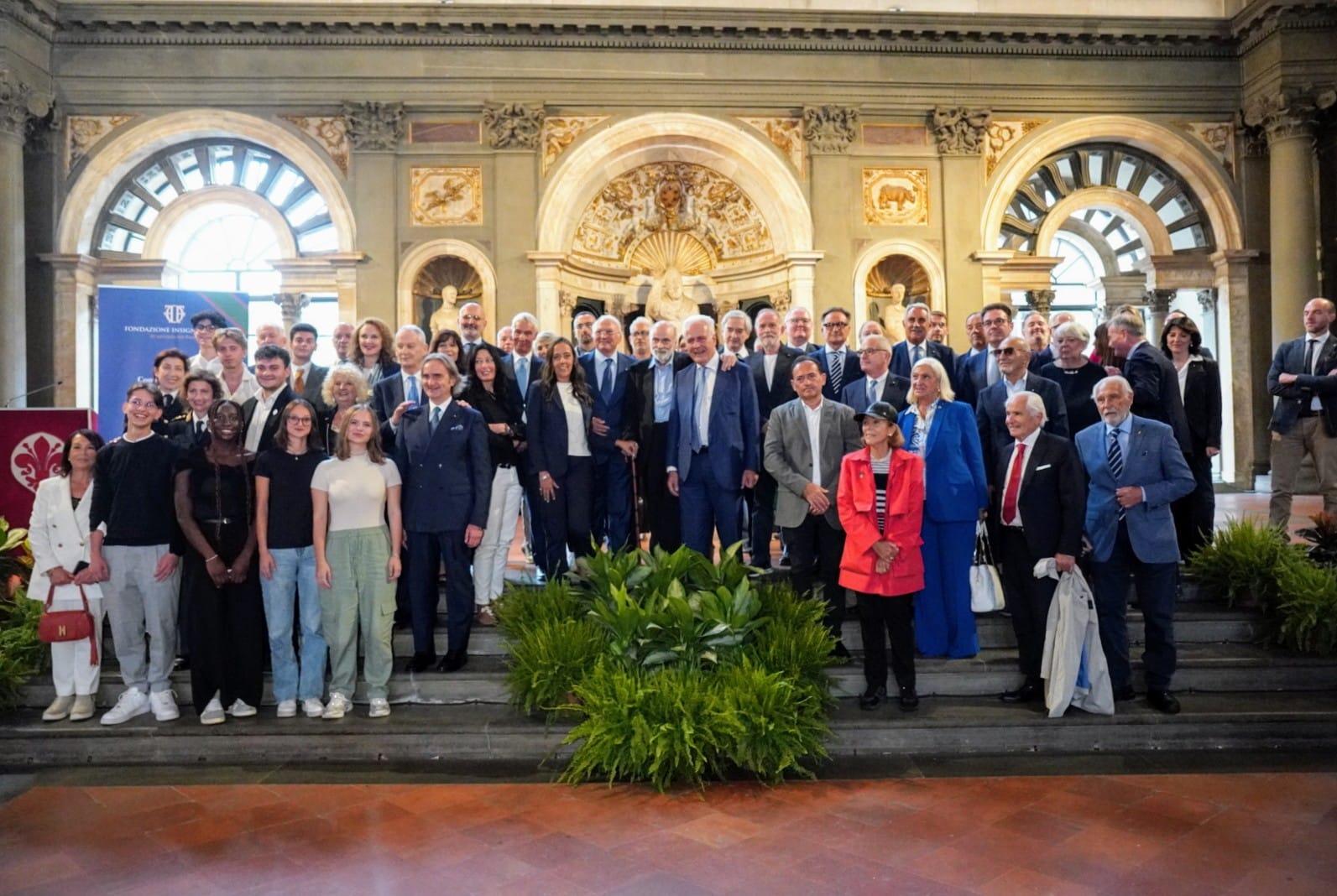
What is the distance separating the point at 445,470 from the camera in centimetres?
504

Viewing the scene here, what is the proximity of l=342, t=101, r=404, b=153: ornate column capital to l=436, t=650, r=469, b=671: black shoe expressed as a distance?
9.37 m

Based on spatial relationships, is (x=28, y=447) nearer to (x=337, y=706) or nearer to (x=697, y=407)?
(x=337, y=706)

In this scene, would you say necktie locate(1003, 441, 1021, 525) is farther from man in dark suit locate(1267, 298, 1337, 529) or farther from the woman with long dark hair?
man in dark suit locate(1267, 298, 1337, 529)

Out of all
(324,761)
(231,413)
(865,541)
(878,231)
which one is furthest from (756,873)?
(878,231)

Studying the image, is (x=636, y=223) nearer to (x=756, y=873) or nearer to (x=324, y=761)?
(x=324, y=761)

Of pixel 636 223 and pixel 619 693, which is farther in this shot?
pixel 636 223

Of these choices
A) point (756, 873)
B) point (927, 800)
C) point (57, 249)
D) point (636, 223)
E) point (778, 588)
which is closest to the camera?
point (756, 873)

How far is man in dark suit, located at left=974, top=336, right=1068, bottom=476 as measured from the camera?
17.3 ft

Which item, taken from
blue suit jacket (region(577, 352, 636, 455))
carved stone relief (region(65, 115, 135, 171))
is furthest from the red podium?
carved stone relief (region(65, 115, 135, 171))

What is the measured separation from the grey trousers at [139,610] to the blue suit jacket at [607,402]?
247 cm

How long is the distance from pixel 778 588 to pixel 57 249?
11.8 m

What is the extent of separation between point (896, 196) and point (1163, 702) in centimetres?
959

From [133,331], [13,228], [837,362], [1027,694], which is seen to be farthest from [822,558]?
[13,228]

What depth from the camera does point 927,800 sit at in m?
3.91
